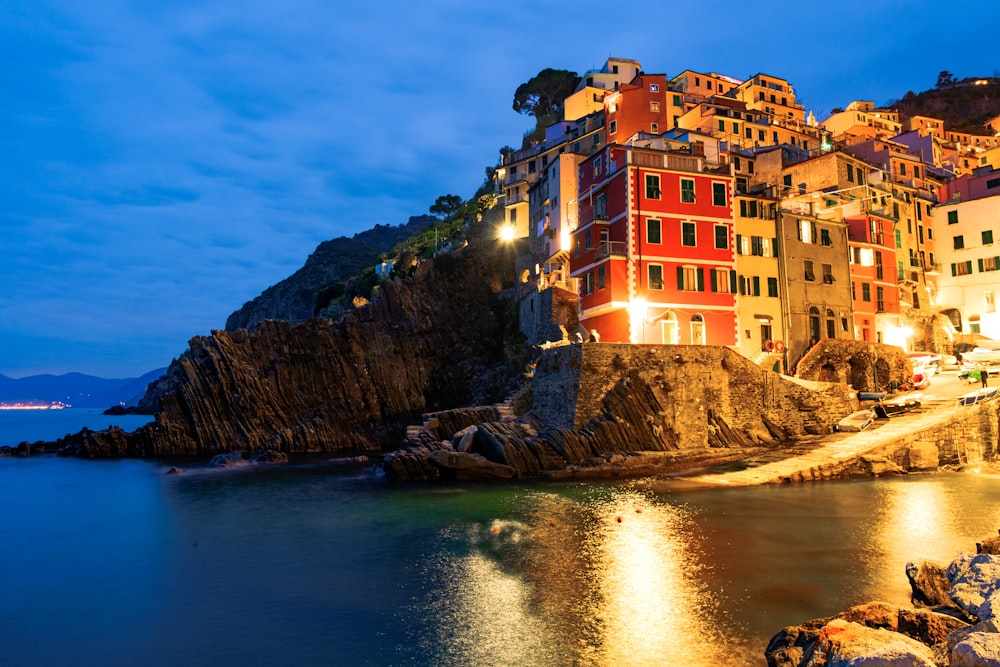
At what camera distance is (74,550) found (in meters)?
27.3

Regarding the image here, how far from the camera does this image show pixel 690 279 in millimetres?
43688

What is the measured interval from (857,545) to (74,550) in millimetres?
31895

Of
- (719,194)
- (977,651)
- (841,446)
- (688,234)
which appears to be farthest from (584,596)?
(719,194)


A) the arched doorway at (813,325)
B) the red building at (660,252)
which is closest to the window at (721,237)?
the red building at (660,252)

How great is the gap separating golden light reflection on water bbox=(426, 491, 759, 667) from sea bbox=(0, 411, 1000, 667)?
0.25ft

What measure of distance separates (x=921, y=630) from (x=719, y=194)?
123ft

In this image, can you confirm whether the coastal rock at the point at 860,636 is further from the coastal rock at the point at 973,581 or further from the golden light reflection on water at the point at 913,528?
the golden light reflection on water at the point at 913,528

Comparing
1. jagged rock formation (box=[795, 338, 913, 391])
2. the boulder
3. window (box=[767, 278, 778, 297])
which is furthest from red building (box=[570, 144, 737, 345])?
the boulder

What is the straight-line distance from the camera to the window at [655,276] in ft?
140

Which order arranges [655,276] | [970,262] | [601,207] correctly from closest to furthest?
[655,276], [601,207], [970,262]

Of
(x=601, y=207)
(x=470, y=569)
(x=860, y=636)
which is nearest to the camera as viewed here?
(x=860, y=636)

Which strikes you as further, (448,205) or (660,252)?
(448,205)

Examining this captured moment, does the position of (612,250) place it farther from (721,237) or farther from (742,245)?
(742,245)

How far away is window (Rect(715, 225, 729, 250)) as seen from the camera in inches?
1762
